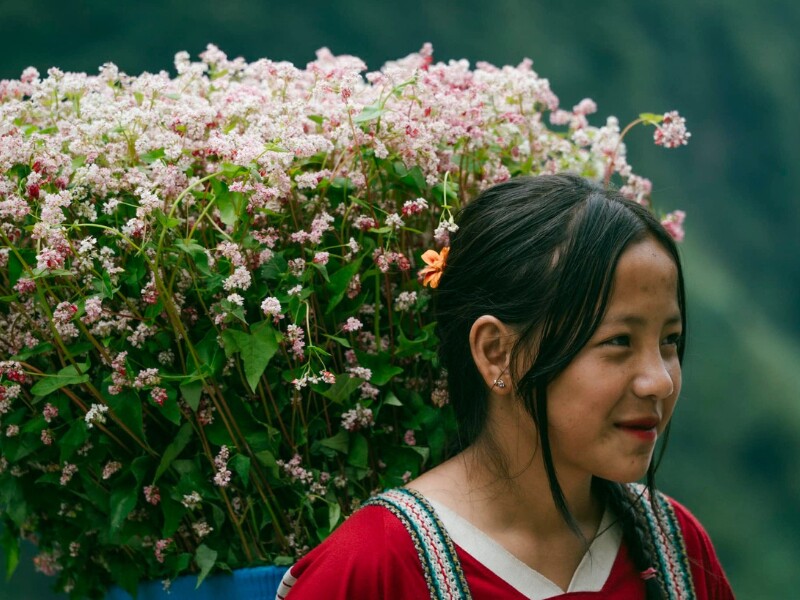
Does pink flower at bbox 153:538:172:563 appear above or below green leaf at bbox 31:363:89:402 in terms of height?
below

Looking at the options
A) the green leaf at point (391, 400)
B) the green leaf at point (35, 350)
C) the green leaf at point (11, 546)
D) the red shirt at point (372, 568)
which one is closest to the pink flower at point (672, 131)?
the green leaf at point (391, 400)

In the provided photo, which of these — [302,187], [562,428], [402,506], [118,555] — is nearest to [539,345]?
[562,428]

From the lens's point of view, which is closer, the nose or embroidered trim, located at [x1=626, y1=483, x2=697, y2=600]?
the nose

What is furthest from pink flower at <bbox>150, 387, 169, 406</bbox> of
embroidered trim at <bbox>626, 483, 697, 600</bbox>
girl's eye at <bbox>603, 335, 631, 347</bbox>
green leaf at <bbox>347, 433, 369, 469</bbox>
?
embroidered trim at <bbox>626, 483, 697, 600</bbox>

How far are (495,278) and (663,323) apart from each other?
192 millimetres

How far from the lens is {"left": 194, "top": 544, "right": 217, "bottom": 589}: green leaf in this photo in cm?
117

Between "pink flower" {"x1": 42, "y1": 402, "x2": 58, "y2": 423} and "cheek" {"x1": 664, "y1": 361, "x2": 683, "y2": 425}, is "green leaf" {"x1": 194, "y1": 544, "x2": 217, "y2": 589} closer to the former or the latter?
"pink flower" {"x1": 42, "y1": 402, "x2": 58, "y2": 423}

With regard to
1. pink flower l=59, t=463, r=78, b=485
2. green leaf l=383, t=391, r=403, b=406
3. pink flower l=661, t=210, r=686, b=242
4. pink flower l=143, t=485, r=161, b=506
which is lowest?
pink flower l=143, t=485, r=161, b=506

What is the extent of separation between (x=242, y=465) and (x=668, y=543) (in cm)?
54

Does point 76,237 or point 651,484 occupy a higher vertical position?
point 76,237

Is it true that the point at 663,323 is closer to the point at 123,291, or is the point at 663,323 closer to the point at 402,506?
the point at 402,506

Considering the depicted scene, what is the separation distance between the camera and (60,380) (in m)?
1.13

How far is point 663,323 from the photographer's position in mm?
1099

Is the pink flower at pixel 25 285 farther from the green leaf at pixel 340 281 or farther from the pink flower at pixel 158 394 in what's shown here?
the green leaf at pixel 340 281
